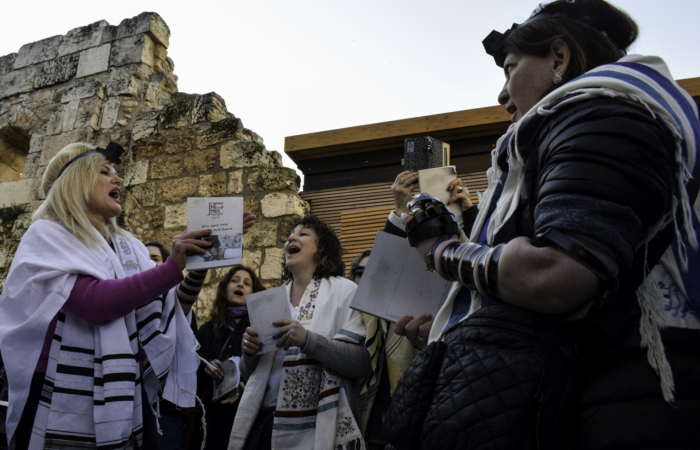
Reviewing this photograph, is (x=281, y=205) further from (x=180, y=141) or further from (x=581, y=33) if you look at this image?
(x=581, y=33)

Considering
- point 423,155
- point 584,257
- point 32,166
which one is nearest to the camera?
point 584,257

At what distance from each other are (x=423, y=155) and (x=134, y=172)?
413cm

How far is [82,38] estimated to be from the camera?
20.0 feet

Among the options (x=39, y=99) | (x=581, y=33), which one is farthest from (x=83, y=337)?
(x=39, y=99)

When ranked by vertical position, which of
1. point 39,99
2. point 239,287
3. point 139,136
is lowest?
point 239,287

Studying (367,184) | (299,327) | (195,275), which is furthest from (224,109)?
(299,327)

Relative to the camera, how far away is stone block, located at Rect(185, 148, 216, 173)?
502 cm

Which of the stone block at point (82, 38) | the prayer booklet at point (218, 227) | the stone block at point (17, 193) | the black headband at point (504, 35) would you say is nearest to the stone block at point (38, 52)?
the stone block at point (82, 38)

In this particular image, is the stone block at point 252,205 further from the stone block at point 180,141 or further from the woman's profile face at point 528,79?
→ the woman's profile face at point 528,79

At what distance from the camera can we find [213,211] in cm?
228

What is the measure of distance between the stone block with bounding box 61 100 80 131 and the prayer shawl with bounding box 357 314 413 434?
15.7 ft

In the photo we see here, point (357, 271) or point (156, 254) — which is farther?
point (156, 254)

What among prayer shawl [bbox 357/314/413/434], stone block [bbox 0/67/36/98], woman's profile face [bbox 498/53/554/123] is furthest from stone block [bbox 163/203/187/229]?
woman's profile face [bbox 498/53/554/123]

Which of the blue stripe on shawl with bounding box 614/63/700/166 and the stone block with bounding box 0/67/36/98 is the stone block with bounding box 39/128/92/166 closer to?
the stone block with bounding box 0/67/36/98
